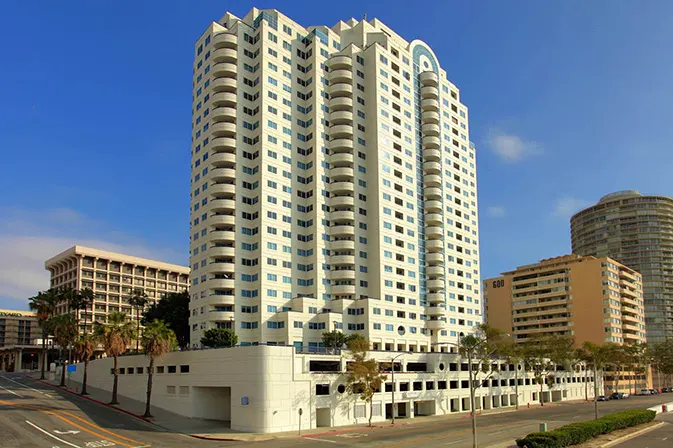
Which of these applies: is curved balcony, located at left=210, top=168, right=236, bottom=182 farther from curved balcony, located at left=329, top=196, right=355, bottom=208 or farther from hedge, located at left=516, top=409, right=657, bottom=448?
hedge, located at left=516, top=409, right=657, bottom=448

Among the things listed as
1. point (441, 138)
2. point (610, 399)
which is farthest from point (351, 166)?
point (610, 399)

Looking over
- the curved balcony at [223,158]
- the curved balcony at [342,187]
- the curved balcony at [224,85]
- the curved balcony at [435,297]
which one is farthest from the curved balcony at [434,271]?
the curved balcony at [224,85]

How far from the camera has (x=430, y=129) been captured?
141125 millimetres

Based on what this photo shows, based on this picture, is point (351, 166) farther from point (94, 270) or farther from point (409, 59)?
point (94, 270)

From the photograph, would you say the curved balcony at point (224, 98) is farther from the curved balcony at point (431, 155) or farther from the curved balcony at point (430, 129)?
the curved balcony at point (430, 129)

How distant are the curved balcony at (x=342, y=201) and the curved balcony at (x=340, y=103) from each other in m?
20.4

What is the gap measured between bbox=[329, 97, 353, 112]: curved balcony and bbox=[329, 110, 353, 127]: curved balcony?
56.0 inches

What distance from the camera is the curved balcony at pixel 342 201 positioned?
119562 millimetres

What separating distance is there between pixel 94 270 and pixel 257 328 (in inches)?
4349

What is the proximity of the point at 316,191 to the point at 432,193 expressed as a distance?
3269 centimetres

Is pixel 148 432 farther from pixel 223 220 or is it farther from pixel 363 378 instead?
pixel 223 220

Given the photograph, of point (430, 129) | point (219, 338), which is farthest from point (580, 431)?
point (430, 129)

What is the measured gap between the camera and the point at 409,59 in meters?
142

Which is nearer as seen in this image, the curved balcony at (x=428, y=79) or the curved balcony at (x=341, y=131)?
the curved balcony at (x=341, y=131)
